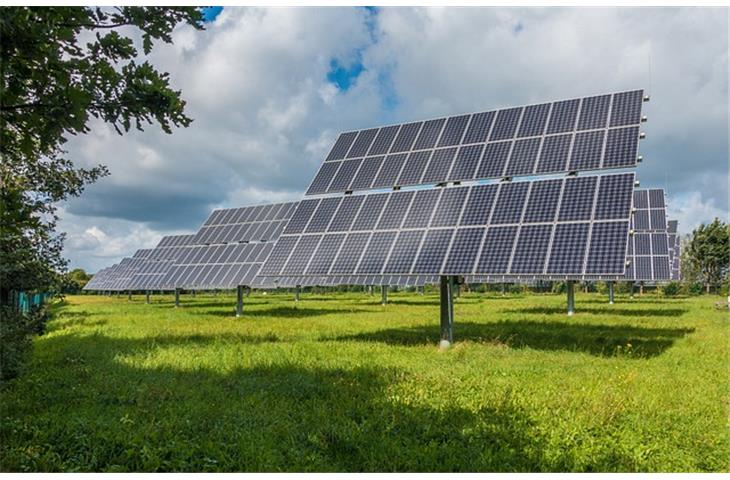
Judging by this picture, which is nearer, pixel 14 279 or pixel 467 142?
pixel 14 279

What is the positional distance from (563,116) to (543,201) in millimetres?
4131

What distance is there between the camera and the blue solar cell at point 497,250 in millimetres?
12690

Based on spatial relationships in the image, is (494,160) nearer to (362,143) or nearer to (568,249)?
(568,249)

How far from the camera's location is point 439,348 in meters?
14.1

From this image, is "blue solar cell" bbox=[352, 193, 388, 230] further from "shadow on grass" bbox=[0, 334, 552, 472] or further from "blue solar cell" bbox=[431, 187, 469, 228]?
"shadow on grass" bbox=[0, 334, 552, 472]

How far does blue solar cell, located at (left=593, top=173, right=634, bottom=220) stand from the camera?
1256cm

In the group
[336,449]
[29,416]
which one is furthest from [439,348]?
[29,416]

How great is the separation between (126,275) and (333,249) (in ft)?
128

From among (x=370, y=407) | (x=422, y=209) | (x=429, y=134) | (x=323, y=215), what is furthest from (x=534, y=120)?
(x=370, y=407)

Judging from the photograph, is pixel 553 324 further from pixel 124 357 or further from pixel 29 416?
pixel 29 416

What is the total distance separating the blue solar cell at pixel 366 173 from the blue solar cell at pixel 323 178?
1.01 m

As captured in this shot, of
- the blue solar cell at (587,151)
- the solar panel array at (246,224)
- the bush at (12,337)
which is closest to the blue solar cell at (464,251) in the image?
the blue solar cell at (587,151)

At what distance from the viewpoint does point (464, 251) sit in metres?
13.5

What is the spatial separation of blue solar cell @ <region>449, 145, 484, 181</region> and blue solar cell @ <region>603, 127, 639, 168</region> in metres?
3.48
